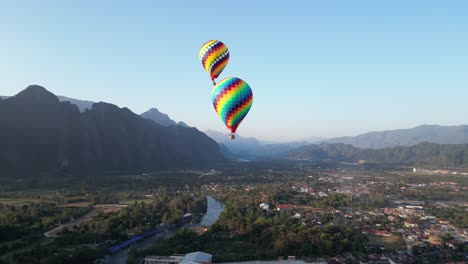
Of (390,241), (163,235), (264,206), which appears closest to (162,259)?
(163,235)

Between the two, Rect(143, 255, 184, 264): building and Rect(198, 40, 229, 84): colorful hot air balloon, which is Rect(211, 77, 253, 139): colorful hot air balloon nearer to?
Rect(198, 40, 229, 84): colorful hot air balloon

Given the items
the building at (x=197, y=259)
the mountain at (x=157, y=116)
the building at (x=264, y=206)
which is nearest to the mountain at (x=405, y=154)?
the mountain at (x=157, y=116)

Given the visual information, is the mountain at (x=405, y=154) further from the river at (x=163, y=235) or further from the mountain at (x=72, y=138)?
the river at (x=163, y=235)

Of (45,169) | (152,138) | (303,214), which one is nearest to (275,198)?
(303,214)

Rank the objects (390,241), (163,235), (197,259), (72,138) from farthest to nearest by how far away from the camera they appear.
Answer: (72,138) < (163,235) < (390,241) < (197,259)

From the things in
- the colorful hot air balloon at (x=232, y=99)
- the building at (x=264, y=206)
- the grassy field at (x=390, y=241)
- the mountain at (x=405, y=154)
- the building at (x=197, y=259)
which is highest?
the colorful hot air balloon at (x=232, y=99)

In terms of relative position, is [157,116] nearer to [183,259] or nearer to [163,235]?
[163,235]

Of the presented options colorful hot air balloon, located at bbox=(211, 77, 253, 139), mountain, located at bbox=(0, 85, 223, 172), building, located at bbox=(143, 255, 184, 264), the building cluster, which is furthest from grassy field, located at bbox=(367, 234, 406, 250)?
mountain, located at bbox=(0, 85, 223, 172)
